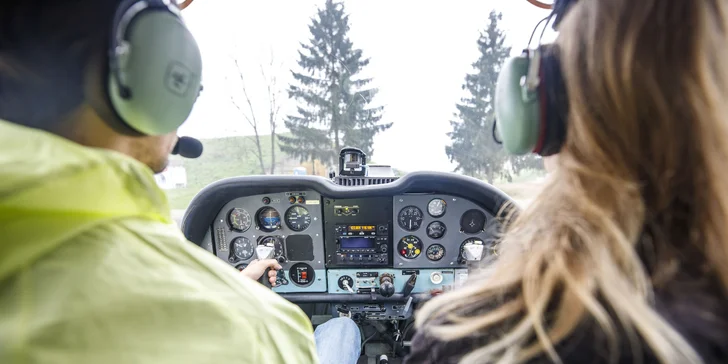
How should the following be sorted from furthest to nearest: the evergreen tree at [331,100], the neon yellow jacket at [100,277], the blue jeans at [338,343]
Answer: the evergreen tree at [331,100] < the blue jeans at [338,343] < the neon yellow jacket at [100,277]

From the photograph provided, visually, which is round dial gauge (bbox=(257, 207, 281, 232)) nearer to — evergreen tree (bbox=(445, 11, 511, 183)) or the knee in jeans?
the knee in jeans

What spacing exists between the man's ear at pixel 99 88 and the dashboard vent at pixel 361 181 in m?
1.84

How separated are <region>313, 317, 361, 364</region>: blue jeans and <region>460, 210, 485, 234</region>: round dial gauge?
0.96 metres

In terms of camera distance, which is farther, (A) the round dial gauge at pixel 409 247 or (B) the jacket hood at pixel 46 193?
(A) the round dial gauge at pixel 409 247

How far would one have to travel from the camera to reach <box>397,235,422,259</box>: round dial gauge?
8.48 feet

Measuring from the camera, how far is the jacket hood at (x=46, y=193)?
502 millimetres

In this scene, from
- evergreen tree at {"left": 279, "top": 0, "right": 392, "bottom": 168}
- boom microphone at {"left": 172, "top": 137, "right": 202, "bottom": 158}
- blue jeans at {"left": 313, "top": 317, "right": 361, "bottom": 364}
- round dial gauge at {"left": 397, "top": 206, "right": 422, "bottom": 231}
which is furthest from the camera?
evergreen tree at {"left": 279, "top": 0, "right": 392, "bottom": 168}

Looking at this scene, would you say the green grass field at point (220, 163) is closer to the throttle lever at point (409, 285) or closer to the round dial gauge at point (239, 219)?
the round dial gauge at point (239, 219)

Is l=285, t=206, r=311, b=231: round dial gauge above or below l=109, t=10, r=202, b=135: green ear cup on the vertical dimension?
below

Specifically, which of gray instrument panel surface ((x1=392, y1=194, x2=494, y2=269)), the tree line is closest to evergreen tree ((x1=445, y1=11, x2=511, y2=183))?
the tree line

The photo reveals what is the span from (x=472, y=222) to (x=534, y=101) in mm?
1866

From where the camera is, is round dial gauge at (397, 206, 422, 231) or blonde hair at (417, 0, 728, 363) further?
round dial gauge at (397, 206, 422, 231)

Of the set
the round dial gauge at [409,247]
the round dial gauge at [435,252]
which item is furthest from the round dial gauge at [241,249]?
the round dial gauge at [435,252]

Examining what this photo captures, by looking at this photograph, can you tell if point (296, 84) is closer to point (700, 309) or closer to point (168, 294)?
point (168, 294)
